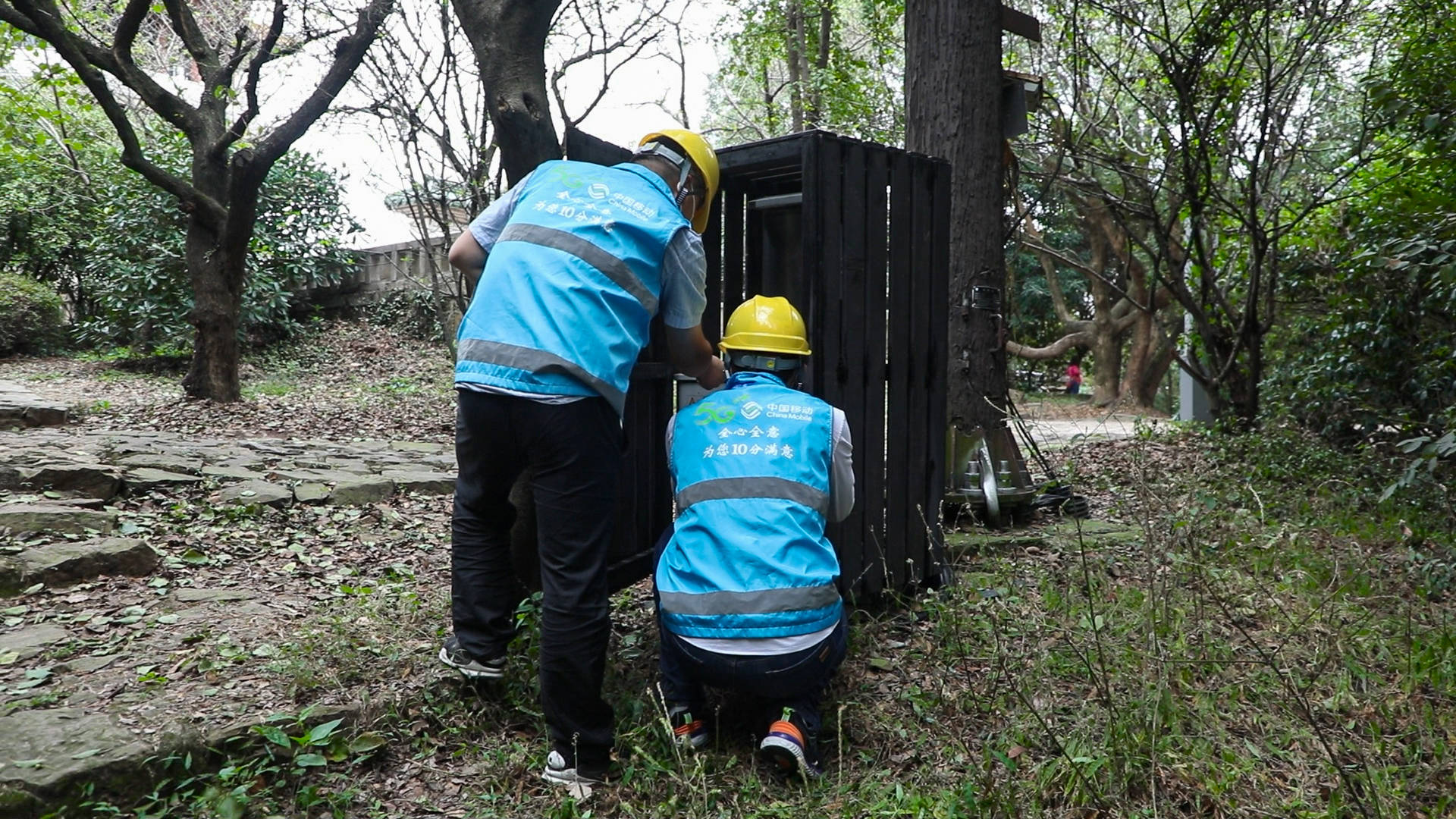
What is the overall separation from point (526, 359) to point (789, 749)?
4.49 feet

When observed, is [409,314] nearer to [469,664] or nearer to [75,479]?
[75,479]

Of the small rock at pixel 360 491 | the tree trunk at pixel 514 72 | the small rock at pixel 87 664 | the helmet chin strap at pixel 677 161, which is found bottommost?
the small rock at pixel 87 664

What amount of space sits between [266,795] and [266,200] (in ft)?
44.7

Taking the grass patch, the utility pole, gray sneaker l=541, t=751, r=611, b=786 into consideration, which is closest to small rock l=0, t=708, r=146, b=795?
the grass patch

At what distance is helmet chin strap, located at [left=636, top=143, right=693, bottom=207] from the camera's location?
326cm

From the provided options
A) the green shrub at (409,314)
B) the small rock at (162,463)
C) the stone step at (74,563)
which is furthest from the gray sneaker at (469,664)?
the green shrub at (409,314)

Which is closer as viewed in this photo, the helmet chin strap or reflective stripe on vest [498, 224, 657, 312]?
reflective stripe on vest [498, 224, 657, 312]

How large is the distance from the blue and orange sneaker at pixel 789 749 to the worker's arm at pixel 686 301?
1.17m

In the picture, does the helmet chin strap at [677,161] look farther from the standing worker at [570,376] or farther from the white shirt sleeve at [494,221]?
the white shirt sleeve at [494,221]

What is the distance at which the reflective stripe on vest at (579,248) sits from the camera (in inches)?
114

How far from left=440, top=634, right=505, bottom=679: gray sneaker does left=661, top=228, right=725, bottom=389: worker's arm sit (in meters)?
1.15

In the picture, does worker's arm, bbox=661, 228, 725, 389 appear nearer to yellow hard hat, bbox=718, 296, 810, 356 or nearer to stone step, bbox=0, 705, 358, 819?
yellow hard hat, bbox=718, 296, 810, 356

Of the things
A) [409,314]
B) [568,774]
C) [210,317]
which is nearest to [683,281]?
[568,774]

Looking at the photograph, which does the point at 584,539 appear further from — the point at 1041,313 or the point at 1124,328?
the point at 1041,313
